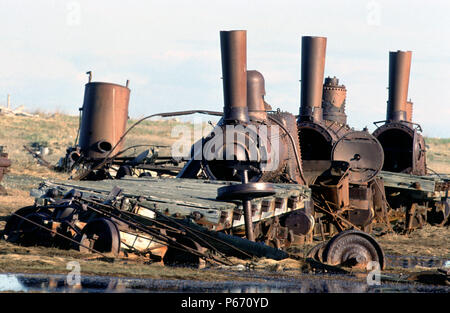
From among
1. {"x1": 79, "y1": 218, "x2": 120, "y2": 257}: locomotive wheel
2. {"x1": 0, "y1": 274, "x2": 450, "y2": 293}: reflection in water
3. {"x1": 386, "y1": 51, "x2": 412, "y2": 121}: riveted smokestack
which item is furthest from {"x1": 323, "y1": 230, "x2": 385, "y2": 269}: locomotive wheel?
{"x1": 386, "y1": 51, "x2": 412, "y2": 121}: riveted smokestack

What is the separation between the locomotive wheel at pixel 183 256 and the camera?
41.0ft

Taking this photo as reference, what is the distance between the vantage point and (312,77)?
78.2ft

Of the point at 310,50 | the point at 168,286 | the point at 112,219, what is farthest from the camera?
the point at 310,50

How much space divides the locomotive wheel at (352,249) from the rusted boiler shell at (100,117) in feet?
37.4

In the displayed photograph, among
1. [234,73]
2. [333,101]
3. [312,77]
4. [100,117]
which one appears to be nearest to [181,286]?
[234,73]

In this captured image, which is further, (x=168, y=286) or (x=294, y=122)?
(x=294, y=122)

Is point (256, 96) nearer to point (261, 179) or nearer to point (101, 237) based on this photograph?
point (261, 179)

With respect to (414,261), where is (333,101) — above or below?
above

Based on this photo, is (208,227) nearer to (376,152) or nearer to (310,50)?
(376,152)

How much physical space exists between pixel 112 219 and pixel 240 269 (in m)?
2.23

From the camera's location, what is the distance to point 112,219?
12.8 m

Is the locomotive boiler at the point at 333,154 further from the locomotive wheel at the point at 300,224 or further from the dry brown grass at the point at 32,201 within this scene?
the locomotive wheel at the point at 300,224

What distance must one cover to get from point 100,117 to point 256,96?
578 cm
